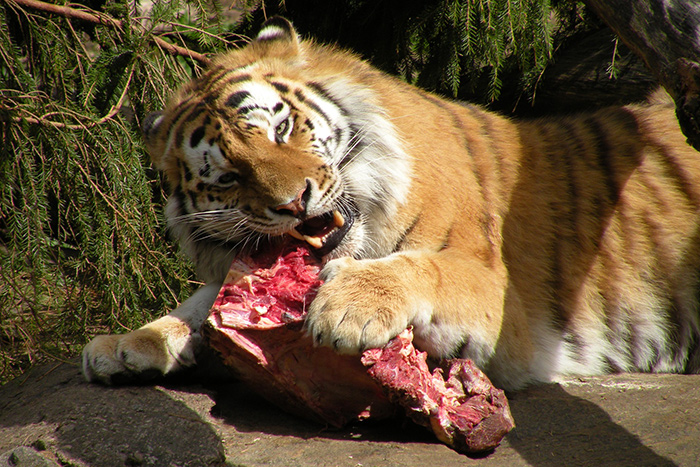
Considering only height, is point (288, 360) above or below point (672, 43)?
below

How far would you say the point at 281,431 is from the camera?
1.80 metres

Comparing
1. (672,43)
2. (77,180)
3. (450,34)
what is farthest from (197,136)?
(450,34)

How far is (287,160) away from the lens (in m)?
1.94

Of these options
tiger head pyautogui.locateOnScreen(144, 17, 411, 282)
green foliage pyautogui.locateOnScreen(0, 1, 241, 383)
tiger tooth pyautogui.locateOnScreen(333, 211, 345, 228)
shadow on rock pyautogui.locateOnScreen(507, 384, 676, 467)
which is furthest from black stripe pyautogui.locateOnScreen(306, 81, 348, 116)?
shadow on rock pyautogui.locateOnScreen(507, 384, 676, 467)

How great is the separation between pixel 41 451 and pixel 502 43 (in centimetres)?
254

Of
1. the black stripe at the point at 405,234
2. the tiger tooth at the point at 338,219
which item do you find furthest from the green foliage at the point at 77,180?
the black stripe at the point at 405,234

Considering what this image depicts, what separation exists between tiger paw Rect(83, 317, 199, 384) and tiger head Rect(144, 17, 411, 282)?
378 mm

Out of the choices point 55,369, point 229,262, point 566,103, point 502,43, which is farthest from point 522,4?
point 55,369

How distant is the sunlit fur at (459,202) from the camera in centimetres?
198

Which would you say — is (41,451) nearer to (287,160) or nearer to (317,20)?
(287,160)

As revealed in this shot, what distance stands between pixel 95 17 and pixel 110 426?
6.20 ft

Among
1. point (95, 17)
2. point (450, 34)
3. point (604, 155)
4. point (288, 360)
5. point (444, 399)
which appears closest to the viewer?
point (444, 399)

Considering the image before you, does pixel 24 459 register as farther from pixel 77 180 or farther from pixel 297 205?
pixel 77 180

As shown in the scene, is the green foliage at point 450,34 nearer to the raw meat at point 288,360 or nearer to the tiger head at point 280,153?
the tiger head at point 280,153
